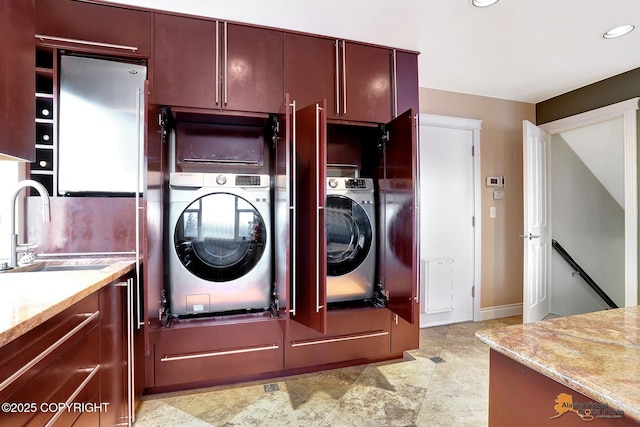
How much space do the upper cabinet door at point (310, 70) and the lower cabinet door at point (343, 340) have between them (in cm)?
145

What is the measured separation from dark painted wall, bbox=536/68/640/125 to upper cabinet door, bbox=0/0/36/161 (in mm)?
4380

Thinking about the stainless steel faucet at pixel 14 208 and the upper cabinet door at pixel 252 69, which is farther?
the upper cabinet door at pixel 252 69

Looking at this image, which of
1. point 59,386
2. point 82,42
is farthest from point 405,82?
point 59,386

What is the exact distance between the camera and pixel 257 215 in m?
2.13

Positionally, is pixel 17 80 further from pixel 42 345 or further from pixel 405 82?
pixel 405 82

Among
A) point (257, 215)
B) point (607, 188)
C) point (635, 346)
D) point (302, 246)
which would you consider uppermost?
point (607, 188)

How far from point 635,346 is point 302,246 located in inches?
55.3

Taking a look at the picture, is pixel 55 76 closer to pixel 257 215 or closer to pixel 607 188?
pixel 257 215

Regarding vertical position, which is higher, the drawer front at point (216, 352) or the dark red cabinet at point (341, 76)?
the dark red cabinet at point (341, 76)

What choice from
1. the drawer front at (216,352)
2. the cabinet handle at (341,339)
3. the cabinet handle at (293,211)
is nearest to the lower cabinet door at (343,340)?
the cabinet handle at (341,339)

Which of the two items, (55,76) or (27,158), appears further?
(55,76)

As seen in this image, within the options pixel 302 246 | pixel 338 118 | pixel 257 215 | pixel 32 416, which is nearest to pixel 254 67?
pixel 338 118

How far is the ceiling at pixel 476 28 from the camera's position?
188cm

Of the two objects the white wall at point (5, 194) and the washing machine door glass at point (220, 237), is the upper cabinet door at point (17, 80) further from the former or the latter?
the washing machine door glass at point (220, 237)
